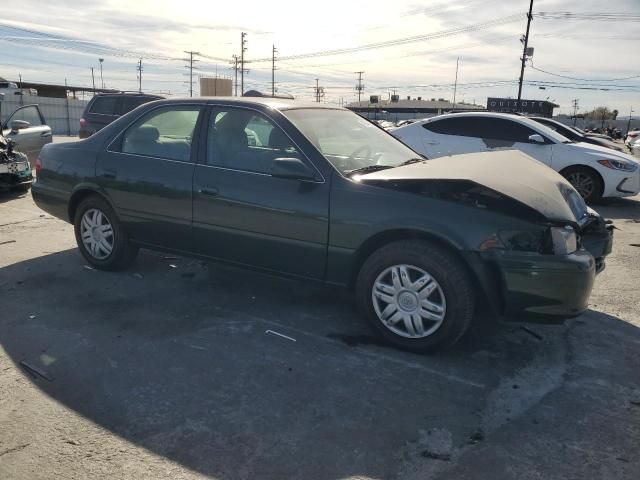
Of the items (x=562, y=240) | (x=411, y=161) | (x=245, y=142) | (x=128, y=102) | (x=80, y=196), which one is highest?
(x=128, y=102)

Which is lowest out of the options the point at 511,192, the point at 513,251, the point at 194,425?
the point at 194,425

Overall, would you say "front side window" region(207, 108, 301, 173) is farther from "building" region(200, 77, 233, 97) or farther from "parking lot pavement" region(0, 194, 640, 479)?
"building" region(200, 77, 233, 97)

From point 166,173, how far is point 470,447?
10.4ft

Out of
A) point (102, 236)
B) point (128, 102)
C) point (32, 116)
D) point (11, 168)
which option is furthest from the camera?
point (128, 102)

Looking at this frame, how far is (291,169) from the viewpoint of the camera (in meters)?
3.68

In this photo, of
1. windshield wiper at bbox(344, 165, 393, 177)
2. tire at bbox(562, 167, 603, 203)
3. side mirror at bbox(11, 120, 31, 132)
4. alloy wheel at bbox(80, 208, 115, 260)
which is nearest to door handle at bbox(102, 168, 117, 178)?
alloy wheel at bbox(80, 208, 115, 260)

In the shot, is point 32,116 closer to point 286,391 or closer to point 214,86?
point 286,391

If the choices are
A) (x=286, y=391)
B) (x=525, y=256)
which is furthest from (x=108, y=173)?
(x=525, y=256)

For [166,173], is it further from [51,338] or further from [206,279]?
[51,338]

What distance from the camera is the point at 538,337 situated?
3904mm

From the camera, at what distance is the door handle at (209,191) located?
13.6 ft

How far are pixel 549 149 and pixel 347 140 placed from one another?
20.3ft

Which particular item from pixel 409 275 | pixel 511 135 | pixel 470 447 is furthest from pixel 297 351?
→ pixel 511 135

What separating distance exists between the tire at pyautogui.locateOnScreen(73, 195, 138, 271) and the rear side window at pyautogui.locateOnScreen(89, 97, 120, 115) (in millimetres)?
8043
